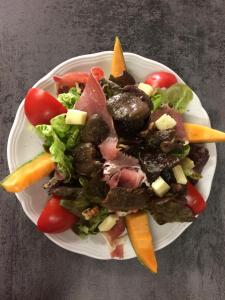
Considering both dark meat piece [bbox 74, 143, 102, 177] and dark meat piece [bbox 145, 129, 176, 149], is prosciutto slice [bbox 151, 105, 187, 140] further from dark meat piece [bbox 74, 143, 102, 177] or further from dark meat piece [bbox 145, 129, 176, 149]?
dark meat piece [bbox 74, 143, 102, 177]

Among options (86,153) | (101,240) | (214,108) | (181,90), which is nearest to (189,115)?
(181,90)

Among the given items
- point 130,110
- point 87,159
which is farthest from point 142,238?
point 130,110

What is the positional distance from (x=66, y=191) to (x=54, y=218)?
4.1 inches

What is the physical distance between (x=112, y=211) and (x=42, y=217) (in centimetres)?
23

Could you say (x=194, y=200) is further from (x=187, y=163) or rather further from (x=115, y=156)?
(x=115, y=156)

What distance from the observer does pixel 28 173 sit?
126cm

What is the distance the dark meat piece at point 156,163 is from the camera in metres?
1.28

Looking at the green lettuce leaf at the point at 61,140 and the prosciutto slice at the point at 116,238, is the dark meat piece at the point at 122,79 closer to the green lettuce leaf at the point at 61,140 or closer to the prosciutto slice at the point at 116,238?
the green lettuce leaf at the point at 61,140

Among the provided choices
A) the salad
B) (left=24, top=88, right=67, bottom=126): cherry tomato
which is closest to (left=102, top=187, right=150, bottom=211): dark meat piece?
the salad

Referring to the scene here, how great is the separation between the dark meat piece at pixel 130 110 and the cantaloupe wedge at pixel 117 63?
11cm

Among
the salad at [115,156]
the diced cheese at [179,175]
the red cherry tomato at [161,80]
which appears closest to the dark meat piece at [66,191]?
the salad at [115,156]

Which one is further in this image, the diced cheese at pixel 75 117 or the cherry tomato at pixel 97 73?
the cherry tomato at pixel 97 73

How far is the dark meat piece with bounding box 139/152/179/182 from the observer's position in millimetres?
1280

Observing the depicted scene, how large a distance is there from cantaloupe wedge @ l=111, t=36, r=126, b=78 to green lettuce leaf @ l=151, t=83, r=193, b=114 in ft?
0.47
